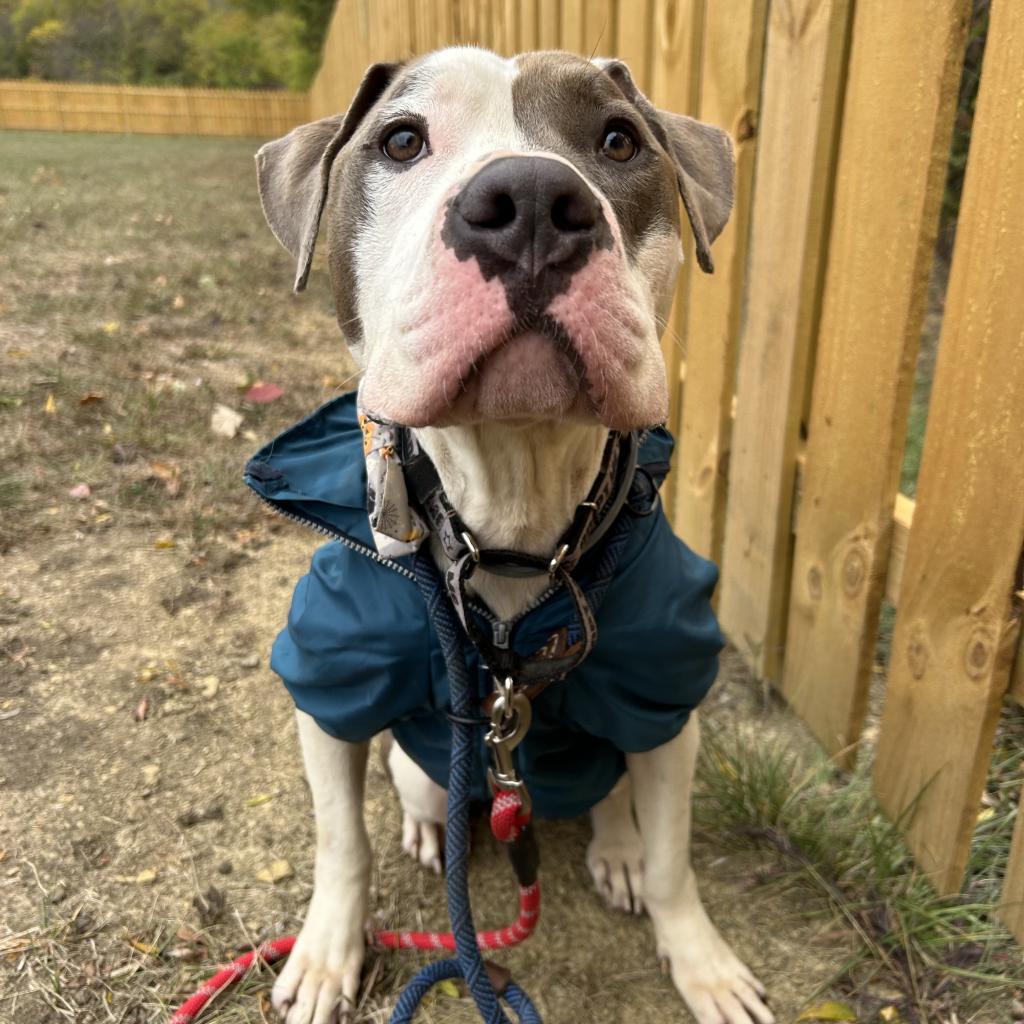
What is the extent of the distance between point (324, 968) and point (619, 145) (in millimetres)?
1760

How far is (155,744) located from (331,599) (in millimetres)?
1080

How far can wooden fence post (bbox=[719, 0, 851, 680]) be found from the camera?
2326mm

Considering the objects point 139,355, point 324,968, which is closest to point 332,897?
point 324,968

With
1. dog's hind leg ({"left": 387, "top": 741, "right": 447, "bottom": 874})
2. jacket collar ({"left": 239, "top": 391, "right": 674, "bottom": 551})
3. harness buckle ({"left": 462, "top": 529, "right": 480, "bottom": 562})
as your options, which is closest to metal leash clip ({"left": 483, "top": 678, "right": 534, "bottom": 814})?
harness buckle ({"left": 462, "top": 529, "right": 480, "bottom": 562})

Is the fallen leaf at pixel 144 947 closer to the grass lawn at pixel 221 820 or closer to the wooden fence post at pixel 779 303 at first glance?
the grass lawn at pixel 221 820

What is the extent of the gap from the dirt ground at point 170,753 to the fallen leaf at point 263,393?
0.05m

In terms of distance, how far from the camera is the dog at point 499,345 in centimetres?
132

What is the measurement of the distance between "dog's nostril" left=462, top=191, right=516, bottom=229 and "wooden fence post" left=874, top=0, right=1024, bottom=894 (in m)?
1.03

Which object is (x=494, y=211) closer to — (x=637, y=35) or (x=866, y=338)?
(x=866, y=338)

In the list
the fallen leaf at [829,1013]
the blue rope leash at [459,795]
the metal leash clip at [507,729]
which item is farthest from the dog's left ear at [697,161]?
the fallen leaf at [829,1013]

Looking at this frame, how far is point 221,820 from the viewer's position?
95.3 inches

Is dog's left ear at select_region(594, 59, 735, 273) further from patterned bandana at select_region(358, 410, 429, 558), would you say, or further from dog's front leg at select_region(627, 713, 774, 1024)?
dog's front leg at select_region(627, 713, 774, 1024)

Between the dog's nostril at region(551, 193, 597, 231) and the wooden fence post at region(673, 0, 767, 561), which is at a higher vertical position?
A: the dog's nostril at region(551, 193, 597, 231)

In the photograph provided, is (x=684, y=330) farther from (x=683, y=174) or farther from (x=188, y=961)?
(x=188, y=961)
